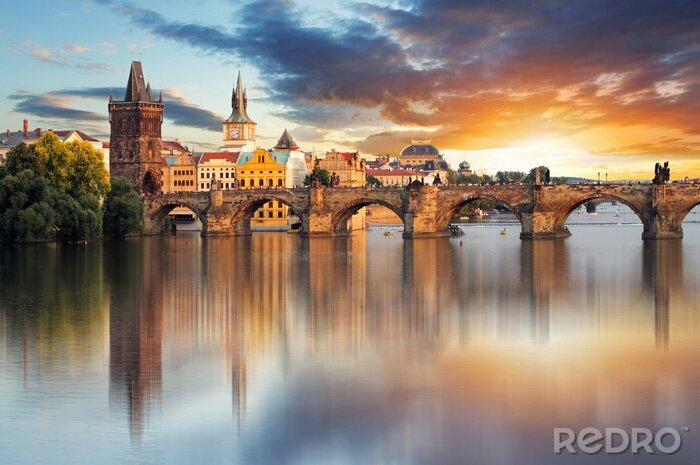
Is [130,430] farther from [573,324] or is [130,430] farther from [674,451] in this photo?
[573,324]

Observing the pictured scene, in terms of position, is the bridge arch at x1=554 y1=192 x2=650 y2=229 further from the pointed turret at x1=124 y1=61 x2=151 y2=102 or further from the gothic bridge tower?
the pointed turret at x1=124 y1=61 x2=151 y2=102

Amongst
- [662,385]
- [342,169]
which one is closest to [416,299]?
[662,385]

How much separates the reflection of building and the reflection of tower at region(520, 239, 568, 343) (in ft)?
175

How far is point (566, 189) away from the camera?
242 feet

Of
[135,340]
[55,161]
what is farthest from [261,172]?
[135,340]

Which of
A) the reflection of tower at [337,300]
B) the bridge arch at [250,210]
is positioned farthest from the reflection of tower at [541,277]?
the bridge arch at [250,210]

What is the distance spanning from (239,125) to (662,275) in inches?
3746

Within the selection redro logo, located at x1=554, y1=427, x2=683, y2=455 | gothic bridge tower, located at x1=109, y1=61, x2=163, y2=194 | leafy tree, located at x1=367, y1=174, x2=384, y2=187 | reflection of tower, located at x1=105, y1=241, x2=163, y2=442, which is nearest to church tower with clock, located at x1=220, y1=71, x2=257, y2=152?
gothic bridge tower, located at x1=109, y1=61, x2=163, y2=194

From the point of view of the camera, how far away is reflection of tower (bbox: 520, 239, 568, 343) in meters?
28.4

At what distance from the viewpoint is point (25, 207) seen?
64250 millimetres

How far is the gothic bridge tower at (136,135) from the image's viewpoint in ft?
352

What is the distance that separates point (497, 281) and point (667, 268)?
444 inches

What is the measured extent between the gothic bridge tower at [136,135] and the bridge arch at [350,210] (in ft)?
98.8

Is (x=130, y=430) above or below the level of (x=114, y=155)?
below
